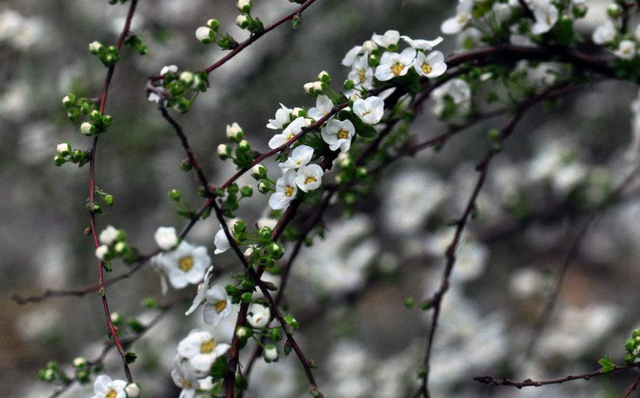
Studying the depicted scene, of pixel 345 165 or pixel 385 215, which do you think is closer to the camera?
pixel 345 165

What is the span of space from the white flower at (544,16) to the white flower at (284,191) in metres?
0.77

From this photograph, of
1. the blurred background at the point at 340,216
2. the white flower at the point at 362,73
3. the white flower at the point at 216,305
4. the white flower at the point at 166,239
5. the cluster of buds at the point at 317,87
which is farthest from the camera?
the blurred background at the point at 340,216

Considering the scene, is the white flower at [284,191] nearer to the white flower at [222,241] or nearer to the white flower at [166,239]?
the white flower at [222,241]

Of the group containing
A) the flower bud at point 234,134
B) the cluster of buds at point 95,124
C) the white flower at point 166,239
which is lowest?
the white flower at point 166,239

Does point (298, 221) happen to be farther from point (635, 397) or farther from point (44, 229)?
point (44, 229)

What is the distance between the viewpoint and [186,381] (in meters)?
1.28

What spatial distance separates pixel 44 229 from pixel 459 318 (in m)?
4.44

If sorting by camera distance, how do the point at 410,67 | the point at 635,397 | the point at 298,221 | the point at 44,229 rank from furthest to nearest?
the point at 44,229, the point at 635,397, the point at 298,221, the point at 410,67

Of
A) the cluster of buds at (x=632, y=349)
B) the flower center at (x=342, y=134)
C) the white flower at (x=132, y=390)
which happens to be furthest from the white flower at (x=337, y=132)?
the cluster of buds at (x=632, y=349)

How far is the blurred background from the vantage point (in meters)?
3.44

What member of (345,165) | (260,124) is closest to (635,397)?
(345,165)

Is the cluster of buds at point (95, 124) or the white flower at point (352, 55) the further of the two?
the white flower at point (352, 55)

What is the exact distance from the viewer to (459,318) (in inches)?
137

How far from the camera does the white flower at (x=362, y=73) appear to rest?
58.9 inches
